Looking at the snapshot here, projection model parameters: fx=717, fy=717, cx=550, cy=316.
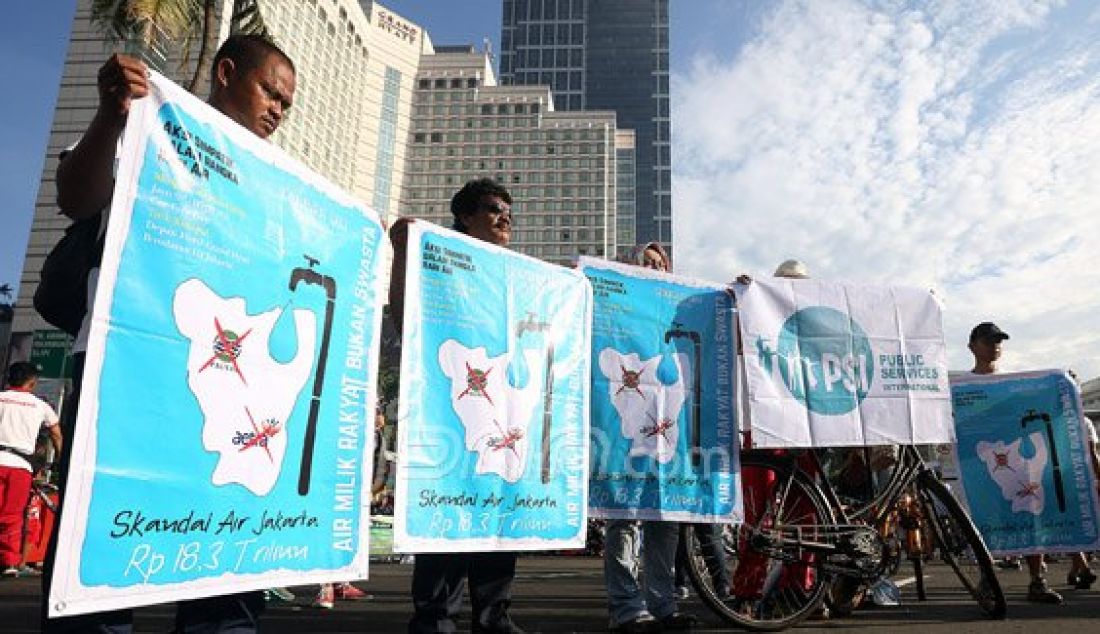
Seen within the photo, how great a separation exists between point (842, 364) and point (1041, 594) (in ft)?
9.78

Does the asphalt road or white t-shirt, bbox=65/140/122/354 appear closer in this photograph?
white t-shirt, bbox=65/140/122/354

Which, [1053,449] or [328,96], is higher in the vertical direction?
[328,96]

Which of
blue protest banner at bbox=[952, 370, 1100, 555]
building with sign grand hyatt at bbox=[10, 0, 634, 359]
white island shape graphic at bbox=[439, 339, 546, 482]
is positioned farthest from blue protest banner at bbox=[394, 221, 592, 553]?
building with sign grand hyatt at bbox=[10, 0, 634, 359]

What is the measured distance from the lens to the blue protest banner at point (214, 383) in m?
1.76

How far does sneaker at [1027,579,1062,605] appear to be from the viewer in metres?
5.73

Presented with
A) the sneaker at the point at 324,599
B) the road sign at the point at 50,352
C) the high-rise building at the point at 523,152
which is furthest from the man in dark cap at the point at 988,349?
the high-rise building at the point at 523,152

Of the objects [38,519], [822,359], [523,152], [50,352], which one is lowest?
[38,519]

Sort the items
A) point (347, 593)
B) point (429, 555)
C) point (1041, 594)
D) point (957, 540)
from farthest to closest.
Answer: point (347, 593) → point (1041, 594) → point (957, 540) → point (429, 555)

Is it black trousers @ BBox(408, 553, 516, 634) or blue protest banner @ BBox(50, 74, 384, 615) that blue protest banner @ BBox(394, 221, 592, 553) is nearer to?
black trousers @ BBox(408, 553, 516, 634)

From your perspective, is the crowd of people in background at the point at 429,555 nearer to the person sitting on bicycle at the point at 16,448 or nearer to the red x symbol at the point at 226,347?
the red x symbol at the point at 226,347

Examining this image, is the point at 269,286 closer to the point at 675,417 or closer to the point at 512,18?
the point at 675,417

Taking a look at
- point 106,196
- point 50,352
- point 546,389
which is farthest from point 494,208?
point 50,352

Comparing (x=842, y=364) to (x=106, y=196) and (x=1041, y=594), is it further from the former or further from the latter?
(x=106, y=196)

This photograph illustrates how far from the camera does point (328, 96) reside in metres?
91.9
